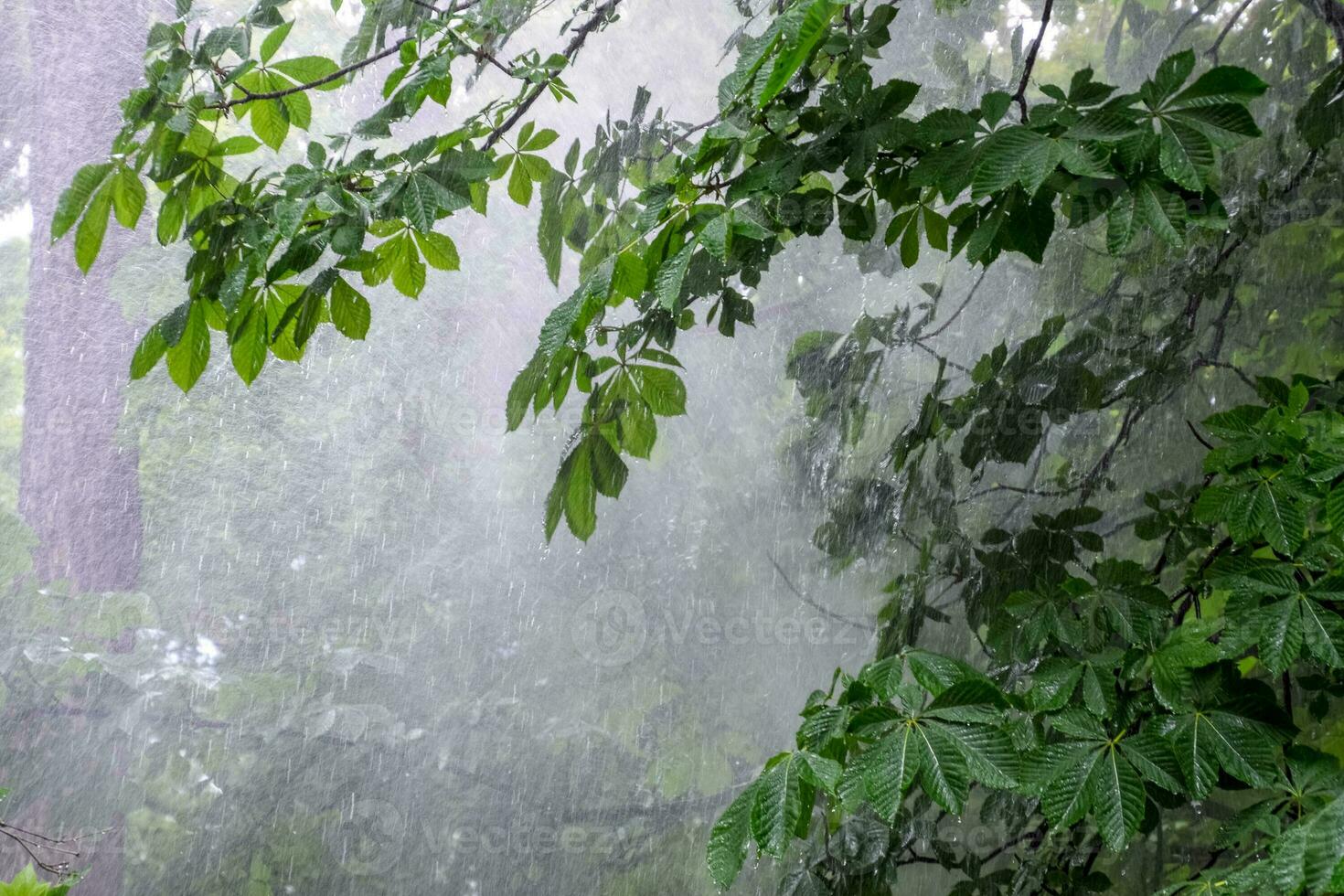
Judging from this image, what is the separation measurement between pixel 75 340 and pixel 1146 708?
1.78m

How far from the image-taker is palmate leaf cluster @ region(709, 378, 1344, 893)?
49 centimetres

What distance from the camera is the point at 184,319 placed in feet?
2.01

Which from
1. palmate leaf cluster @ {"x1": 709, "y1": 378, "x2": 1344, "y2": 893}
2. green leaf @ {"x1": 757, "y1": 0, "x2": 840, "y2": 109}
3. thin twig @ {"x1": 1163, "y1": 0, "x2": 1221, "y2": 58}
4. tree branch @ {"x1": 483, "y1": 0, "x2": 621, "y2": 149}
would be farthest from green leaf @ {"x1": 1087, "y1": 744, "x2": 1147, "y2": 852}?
thin twig @ {"x1": 1163, "y1": 0, "x2": 1221, "y2": 58}

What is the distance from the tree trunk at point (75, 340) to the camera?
5.72 ft

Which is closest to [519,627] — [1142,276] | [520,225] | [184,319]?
[520,225]

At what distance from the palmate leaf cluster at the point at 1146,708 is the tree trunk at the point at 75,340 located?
60.4 inches

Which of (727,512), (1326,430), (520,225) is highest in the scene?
(520,225)

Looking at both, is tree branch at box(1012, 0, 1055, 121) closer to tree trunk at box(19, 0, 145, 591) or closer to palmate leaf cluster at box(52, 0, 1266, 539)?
palmate leaf cluster at box(52, 0, 1266, 539)

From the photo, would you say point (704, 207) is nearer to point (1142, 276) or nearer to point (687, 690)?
point (1142, 276)

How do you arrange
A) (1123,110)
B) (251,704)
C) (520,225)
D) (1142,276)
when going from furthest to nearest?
1. (520,225)
2. (251,704)
3. (1142,276)
4. (1123,110)

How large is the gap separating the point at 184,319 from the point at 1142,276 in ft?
3.50

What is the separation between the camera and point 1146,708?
626 mm
